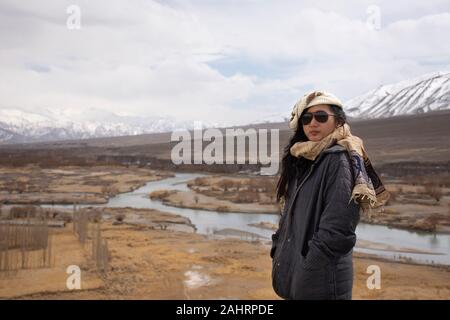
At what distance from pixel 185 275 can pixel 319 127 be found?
8.63m

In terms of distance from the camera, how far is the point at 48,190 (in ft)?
87.6

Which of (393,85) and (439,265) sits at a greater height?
(393,85)

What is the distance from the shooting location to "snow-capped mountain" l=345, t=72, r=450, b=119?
4987 inches

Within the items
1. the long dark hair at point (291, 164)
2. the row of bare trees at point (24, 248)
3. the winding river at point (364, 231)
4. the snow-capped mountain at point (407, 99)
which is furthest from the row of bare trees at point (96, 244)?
the snow-capped mountain at point (407, 99)

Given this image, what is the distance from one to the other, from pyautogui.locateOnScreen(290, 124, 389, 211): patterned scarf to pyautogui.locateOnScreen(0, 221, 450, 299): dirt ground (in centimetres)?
698

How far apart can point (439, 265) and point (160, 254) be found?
661 cm

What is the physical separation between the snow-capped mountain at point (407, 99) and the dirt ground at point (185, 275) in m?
115

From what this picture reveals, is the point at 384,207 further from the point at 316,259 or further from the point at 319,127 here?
the point at 316,259

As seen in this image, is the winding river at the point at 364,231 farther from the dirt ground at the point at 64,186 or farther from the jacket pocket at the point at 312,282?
the jacket pocket at the point at 312,282

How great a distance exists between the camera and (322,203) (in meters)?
1.77

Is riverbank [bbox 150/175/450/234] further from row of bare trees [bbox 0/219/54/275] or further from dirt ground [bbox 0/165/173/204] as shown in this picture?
row of bare trees [bbox 0/219/54/275]
